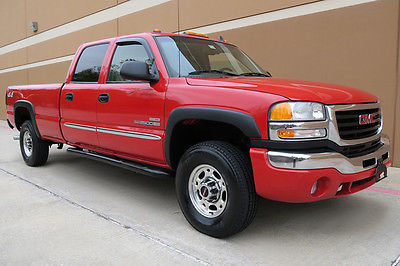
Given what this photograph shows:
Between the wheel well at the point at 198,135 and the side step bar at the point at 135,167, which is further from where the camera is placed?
the side step bar at the point at 135,167

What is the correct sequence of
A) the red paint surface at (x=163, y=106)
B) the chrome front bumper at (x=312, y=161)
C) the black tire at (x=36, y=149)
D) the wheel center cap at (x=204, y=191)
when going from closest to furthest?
1. the chrome front bumper at (x=312, y=161)
2. the red paint surface at (x=163, y=106)
3. the wheel center cap at (x=204, y=191)
4. the black tire at (x=36, y=149)

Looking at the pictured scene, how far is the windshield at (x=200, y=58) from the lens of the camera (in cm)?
357

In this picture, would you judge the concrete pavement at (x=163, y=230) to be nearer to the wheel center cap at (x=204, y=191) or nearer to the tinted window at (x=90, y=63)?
the wheel center cap at (x=204, y=191)

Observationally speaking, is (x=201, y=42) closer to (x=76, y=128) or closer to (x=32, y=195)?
(x=76, y=128)

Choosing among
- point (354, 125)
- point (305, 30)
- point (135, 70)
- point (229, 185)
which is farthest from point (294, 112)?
point (305, 30)

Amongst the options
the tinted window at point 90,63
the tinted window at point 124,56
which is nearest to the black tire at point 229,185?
the tinted window at point 124,56

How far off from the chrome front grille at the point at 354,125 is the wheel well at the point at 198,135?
81 centimetres

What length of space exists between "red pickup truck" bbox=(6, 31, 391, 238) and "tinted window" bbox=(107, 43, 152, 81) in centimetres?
1

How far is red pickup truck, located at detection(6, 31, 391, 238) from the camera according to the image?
2662 millimetres

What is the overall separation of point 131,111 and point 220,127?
1.08 metres

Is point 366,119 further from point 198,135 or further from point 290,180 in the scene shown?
point 198,135

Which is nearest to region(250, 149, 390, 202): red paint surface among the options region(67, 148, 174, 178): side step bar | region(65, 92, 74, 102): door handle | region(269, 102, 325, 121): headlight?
region(269, 102, 325, 121): headlight

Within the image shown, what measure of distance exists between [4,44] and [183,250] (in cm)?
1943

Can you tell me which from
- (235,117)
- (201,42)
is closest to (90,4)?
(201,42)
